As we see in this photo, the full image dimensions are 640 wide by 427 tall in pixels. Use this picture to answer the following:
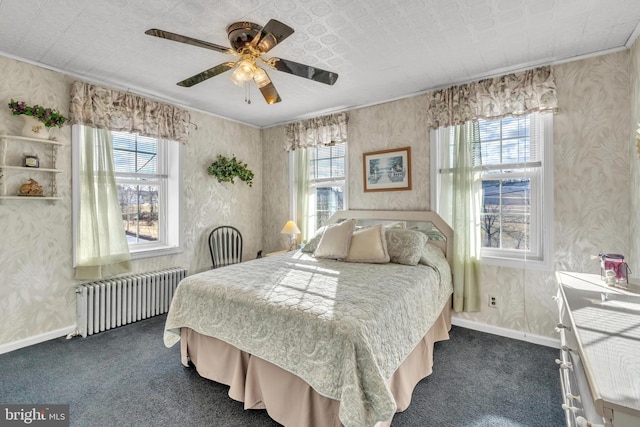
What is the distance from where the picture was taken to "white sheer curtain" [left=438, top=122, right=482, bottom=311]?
2.91m

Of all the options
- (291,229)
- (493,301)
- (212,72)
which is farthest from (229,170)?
(493,301)

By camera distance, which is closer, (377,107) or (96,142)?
(96,142)

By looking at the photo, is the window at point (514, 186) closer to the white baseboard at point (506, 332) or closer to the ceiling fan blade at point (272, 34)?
the white baseboard at point (506, 332)

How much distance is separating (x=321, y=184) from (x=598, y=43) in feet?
9.94

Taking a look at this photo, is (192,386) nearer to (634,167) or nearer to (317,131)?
(317,131)

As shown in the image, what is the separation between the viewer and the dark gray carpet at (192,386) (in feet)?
5.75

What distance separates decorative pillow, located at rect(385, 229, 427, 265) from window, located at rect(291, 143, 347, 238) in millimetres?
1271

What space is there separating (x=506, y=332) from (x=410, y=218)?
143 cm

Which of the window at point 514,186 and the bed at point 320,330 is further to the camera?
the window at point 514,186

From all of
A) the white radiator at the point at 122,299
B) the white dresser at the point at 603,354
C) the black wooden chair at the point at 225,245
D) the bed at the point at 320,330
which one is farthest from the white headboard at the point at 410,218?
the white radiator at the point at 122,299

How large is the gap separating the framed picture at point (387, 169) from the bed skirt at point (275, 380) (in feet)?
5.73

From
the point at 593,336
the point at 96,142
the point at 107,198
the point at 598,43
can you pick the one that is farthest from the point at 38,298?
the point at 598,43

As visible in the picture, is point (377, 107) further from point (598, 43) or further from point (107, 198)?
point (107, 198)

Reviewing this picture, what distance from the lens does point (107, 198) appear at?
298cm
